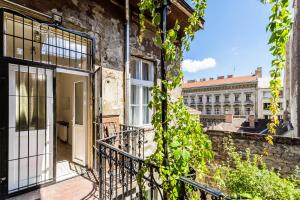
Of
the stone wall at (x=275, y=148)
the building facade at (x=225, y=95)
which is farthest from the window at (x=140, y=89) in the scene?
the building facade at (x=225, y=95)

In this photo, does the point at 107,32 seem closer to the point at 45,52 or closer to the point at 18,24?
the point at 45,52

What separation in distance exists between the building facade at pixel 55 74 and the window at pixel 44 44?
14 mm

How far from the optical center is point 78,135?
442 centimetres

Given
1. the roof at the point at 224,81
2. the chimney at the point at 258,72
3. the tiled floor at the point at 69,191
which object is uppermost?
the chimney at the point at 258,72

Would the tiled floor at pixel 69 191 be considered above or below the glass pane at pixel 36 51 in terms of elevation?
below

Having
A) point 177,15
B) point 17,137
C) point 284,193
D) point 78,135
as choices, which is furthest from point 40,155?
point 284,193

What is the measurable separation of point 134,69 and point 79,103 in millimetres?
1910

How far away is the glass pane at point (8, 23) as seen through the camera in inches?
119

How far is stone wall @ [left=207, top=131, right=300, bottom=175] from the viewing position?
6703mm

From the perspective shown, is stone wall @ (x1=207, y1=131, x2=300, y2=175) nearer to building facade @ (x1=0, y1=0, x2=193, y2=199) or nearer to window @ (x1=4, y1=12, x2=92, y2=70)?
building facade @ (x1=0, y1=0, x2=193, y2=199)

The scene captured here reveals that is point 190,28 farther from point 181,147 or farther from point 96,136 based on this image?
point 96,136

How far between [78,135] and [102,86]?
1298mm

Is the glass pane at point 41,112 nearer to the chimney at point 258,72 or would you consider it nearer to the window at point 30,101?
the window at point 30,101

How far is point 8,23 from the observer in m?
3.18
